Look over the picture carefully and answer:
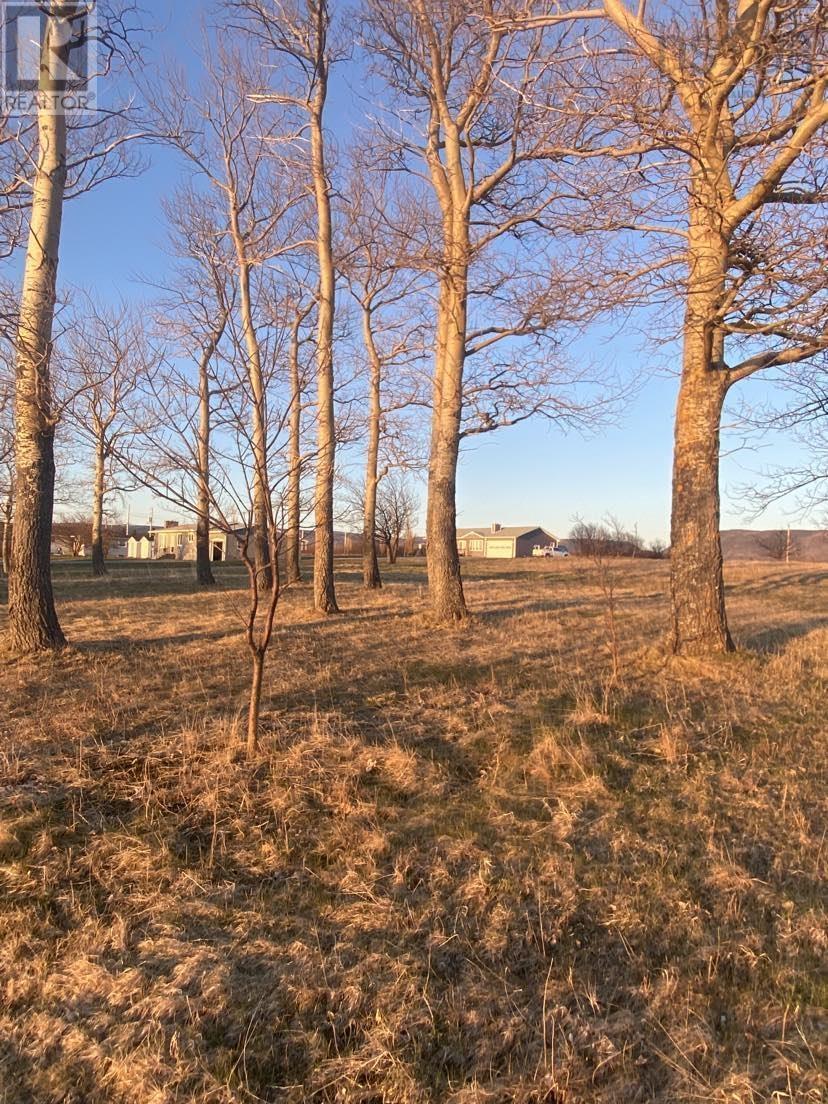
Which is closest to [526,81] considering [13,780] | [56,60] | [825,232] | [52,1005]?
[825,232]

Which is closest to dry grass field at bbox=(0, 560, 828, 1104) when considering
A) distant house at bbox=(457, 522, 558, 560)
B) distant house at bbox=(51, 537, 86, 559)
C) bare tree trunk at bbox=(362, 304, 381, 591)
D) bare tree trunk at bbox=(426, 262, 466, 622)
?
bare tree trunk at bbox=(426, 262, 466, 622)

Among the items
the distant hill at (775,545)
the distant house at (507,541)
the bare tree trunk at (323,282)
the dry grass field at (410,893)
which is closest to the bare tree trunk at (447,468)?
the bare tree trunk at (323,282)

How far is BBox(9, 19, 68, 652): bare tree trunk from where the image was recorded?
7008 millimetres

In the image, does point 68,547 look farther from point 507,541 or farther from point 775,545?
point 775,545

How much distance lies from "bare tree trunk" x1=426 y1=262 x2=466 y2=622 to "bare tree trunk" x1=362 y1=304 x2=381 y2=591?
806 cm

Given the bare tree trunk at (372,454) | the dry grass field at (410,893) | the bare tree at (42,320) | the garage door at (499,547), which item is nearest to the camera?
the dry grass field at (410,893)

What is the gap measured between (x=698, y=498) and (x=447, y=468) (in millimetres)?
3973

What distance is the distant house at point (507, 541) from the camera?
9725cm

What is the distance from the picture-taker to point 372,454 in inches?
771

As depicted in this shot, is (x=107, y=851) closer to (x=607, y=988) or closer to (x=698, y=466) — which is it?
(x=607, y=988)

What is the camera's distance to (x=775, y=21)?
5469 mm

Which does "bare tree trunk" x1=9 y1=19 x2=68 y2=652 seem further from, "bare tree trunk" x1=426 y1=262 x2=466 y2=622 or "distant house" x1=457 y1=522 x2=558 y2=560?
"distant house" x1=457 y1=522 x2=558 y2=560

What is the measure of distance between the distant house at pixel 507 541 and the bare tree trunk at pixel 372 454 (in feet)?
241

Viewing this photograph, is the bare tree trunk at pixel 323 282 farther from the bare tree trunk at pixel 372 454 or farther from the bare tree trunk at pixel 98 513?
the bare tree trunk at pixel 98 513
